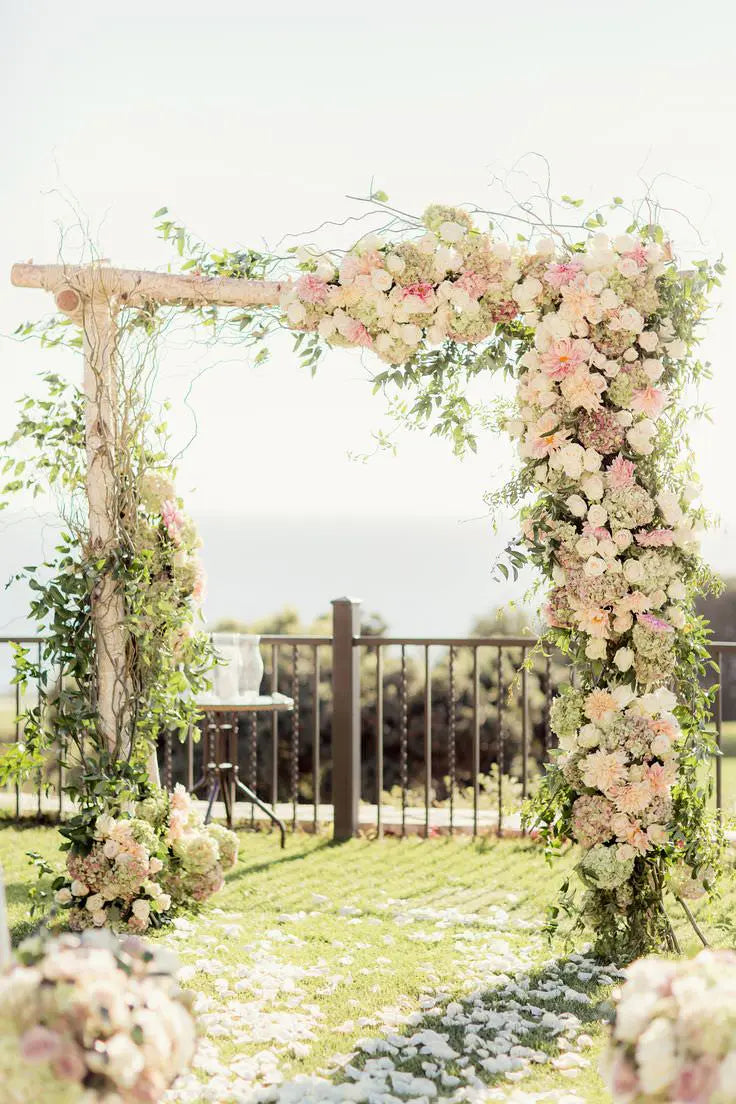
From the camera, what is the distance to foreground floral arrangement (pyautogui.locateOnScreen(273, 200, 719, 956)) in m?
3.26

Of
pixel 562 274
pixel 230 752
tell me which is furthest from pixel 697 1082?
pixel 230 752

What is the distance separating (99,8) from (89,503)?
10.5ft

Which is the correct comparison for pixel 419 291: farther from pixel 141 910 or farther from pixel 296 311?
pixel 141 910

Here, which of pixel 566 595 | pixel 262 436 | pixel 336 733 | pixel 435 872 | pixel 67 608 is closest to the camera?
pixel 566 595

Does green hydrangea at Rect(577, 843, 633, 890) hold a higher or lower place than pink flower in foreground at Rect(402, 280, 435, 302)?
lower

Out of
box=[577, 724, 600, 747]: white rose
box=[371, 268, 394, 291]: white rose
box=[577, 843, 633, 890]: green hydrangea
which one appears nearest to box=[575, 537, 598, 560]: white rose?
box=[577, 724, 600, 747]: white rose

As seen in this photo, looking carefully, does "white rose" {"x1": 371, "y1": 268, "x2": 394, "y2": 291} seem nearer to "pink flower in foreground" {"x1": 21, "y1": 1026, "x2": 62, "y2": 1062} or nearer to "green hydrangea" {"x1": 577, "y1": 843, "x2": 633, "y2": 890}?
"green hydrangea" {"x1": 577, "y1": 843, "x2": 633, "y2": 890}

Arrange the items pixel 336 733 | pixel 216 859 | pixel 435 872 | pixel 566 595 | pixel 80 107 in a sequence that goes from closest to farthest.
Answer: pixel 566 595
pixel 216 859
pixel 435 872
pixel 336 733
pixel 80 107

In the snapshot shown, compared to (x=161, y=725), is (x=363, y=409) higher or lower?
higher

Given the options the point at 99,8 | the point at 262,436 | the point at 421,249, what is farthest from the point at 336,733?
the point at 262,436

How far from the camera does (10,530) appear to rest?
378 centimetres

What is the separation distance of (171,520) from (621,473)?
161 cm

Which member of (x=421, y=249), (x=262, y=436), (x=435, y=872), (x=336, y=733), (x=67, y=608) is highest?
(x=262, y=436)

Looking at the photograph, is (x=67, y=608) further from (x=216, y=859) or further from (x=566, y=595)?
(x=566, y=595)
